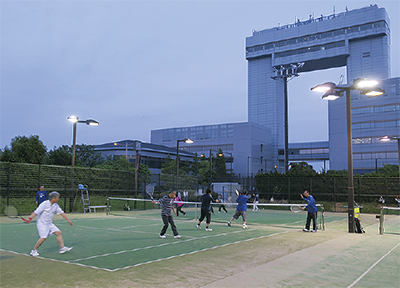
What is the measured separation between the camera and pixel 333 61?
10888cm

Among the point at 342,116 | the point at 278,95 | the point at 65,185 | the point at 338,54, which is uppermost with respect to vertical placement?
the point at 338,54

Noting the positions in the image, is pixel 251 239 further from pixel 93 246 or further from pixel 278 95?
pixel 278 95

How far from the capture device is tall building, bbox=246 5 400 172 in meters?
82.9

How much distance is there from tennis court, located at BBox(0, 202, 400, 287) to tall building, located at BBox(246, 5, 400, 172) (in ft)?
247

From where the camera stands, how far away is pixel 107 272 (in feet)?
24.3

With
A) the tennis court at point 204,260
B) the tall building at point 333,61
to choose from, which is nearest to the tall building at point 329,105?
the tall building at point 333,61

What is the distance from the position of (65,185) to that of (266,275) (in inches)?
791

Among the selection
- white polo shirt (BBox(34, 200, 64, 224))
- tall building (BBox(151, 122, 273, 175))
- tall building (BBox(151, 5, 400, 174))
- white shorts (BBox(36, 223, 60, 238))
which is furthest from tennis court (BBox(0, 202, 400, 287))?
tall building (BBox(151, 122, 273, 175))

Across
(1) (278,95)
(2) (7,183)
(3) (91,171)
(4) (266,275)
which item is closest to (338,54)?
(1) (278,95)

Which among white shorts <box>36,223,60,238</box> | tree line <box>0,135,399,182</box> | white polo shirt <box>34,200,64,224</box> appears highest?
tree line <box>0,135,399,182</box>

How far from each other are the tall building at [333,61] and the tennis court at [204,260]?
247ft

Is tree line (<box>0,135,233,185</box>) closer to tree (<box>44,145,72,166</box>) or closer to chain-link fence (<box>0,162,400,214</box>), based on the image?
tree (<box>44,145,72,166</box>)

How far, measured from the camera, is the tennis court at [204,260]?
6.82m

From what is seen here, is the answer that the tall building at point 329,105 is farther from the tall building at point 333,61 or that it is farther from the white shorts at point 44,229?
the white shorts at point 44,229
